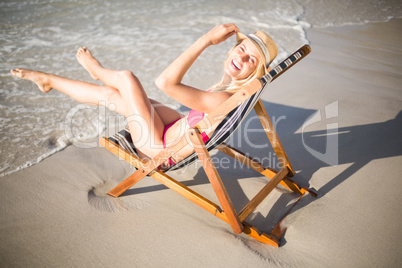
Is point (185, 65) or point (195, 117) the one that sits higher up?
point (185, 65)

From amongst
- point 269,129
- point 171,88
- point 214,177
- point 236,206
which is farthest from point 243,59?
point 236,206

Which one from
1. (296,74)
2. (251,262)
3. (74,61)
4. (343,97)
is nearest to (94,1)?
(74,61)

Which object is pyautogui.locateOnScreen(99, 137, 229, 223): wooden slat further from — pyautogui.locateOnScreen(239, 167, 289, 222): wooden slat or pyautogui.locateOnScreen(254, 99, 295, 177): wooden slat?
pyautogui.locateOnScreen(254, 99, 295, 177): wooden slat

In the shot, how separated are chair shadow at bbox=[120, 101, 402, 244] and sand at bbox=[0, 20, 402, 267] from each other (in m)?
0.01

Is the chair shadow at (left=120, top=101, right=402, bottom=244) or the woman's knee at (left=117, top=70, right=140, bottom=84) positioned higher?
the woman's knee at (left=117, top=70, right=140, bottom=84)

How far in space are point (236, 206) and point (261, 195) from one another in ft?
1.25

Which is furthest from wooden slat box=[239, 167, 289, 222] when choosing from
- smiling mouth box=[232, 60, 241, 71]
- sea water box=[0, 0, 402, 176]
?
sea water box=[0, 0, 402, 176]

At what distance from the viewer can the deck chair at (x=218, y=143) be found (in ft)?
6.09

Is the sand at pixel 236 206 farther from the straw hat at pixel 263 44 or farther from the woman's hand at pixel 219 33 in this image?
the woman's hand at pixel 219 33

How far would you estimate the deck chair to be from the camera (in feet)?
6.09

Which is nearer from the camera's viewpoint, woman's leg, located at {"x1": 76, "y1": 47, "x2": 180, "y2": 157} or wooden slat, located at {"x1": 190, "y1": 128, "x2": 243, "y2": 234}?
wooden slat, located at {"x1": 190, "y1": 128, "x2": 243, "y2": 234}

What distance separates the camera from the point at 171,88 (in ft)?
6.32

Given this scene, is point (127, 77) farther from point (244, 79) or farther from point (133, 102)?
point (244, 79)

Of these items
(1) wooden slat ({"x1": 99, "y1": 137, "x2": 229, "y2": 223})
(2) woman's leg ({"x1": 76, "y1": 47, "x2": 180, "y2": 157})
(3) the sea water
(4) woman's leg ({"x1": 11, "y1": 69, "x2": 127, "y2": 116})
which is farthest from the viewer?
(3) the sea water
